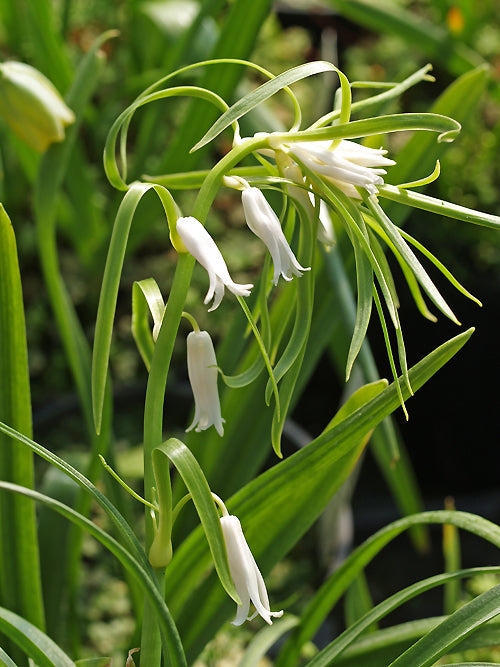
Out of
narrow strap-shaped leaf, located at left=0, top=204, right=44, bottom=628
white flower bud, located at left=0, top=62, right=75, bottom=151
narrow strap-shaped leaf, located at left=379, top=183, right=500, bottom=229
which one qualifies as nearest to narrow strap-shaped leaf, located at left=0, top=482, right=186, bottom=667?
narrow strap-shaped leaf, located at left=0, top=204, right=44, bottom=628

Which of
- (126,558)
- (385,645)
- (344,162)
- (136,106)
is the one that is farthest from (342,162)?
(385,645)

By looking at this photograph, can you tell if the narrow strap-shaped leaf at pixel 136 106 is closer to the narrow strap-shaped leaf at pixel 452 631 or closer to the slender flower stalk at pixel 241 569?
the slender flower stalk at pixel 241 569

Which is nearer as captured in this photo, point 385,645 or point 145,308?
point 145,308

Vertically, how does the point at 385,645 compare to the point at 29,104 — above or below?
below

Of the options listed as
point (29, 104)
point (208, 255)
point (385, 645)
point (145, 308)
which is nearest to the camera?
point (208, 255)

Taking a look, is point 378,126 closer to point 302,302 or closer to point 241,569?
point 302,302

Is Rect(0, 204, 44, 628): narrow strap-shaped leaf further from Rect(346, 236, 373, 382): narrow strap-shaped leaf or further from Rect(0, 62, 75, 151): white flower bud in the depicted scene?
Rect(0, 62, 75, 151): white flower bud
